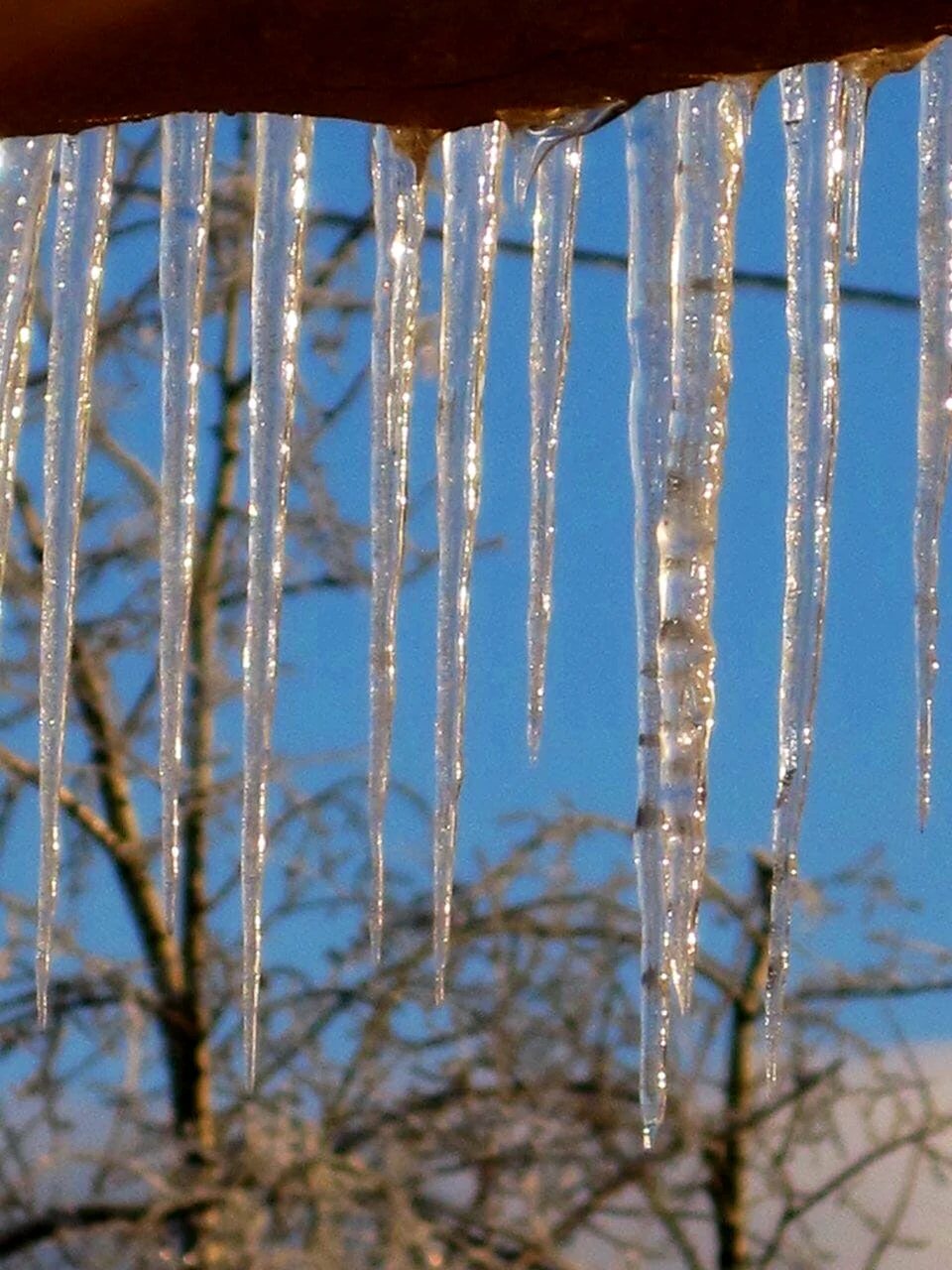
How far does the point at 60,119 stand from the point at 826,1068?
8.84ft

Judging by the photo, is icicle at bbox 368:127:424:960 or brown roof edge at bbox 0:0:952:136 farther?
icicle at bbox 368:127:424:960

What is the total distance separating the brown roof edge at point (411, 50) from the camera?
0.50m

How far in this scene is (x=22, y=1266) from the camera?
2.95 meters

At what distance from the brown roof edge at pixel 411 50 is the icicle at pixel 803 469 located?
14cm

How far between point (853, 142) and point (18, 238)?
362 millimetres

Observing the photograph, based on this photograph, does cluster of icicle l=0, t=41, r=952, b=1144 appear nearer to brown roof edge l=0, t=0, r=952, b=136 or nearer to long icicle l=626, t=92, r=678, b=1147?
long icicle l=626, t=92, r=678, b=1147

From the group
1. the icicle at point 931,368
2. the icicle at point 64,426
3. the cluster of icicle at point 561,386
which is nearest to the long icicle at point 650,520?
the cluster of icicle at point 561,386

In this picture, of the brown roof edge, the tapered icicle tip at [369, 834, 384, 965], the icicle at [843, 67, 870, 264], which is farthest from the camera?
the tapered icicle tip at [369, 834, 384, 965]

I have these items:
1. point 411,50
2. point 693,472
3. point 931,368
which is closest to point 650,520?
point 693,472

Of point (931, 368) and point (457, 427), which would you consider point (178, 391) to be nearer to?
point (457, 427)

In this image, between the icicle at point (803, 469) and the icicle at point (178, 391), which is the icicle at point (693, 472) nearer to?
the icicle at point (803, 469)

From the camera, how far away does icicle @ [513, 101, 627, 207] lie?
57cm

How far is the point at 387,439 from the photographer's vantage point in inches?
30.0

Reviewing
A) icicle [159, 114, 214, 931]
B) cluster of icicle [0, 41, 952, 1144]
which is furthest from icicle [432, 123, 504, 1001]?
icicle [159, 114, 214, 931]
